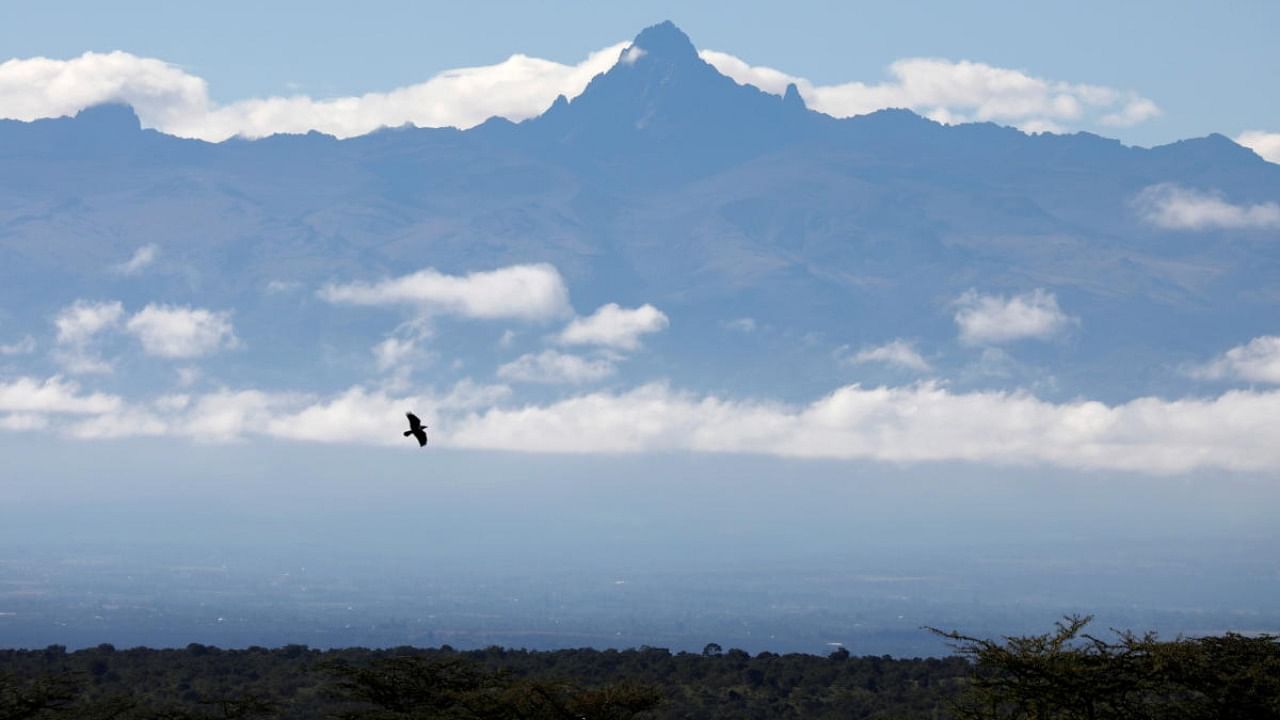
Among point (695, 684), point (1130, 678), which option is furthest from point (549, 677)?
point (1130, 678)

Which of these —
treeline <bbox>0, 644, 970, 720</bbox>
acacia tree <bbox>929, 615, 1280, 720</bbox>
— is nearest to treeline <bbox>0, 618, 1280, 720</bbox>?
acacia tree <bbox>929, 615, 1280, 720</bbox>

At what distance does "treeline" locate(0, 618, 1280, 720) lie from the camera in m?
54.3

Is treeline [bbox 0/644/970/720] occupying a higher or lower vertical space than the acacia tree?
higher

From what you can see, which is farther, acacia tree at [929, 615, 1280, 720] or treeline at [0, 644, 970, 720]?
treeline at [0, 644, 970, 720]

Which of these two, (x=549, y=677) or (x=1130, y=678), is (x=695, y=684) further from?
(x=1130, y=678)

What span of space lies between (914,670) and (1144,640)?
212 feet

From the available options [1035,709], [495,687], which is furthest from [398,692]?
[1035,709]

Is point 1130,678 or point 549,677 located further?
point 549,677

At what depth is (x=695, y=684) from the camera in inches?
4402

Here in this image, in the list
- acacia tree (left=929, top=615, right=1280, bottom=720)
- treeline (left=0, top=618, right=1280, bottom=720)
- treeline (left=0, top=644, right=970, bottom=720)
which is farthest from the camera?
treeline (left=0, top=644, right=970, bottom=720)

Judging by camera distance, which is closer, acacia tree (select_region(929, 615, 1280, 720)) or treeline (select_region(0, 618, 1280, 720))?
acacia tree (select_region(929, 615, 1280, 720))

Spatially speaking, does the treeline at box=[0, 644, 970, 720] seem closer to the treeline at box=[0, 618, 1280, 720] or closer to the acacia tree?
the treeline at box=[0, 618, 1280, 720]

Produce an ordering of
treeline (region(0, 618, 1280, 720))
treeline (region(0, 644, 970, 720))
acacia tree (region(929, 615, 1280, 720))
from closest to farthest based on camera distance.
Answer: acacia tree (region(929, 615, 1280, 720)), treeline (region(0, 618, 1280, 720)), treeline (region(0, 644, 970, 720))

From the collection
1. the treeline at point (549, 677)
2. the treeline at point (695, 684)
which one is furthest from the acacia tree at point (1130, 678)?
the treeline at point (549, 677)
